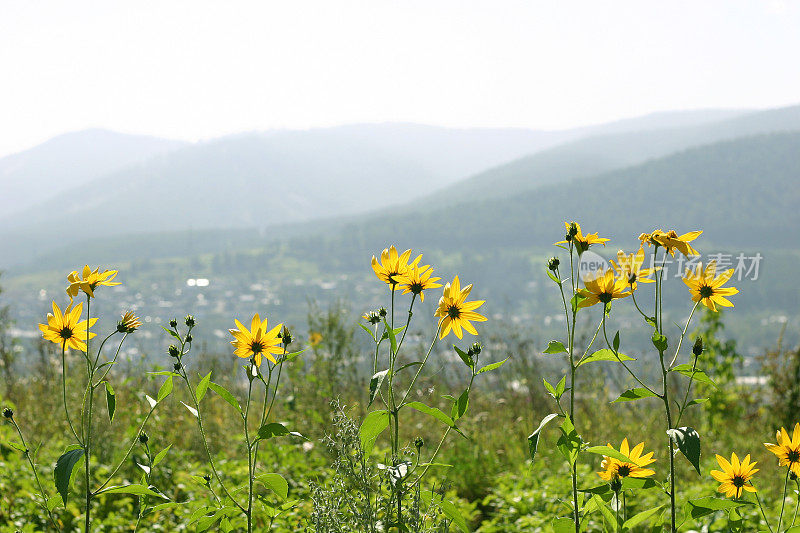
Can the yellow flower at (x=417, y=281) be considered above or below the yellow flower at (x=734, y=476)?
above

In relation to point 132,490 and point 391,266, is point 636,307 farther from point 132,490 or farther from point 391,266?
point 132,490

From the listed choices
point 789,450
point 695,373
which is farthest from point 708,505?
point 789,450

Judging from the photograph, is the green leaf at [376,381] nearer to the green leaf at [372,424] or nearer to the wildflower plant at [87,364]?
the green leaf at [372,424]

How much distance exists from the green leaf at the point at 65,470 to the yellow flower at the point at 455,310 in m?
0.86

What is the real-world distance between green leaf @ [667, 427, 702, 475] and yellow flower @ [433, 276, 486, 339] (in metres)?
0.48

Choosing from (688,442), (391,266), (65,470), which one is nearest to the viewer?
(688,442)

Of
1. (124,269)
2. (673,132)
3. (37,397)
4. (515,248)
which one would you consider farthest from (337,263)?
(673,132)

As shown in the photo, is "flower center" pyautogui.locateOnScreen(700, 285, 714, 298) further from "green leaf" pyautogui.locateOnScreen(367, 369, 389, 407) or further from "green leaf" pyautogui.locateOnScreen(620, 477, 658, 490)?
"green leaf" pyautogui.locateOnScreen(367, 369, 389, 407)

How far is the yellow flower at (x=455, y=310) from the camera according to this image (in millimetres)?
1446

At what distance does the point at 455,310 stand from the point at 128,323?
0.79 m

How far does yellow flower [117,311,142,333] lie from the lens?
140 cm

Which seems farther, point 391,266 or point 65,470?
point 391,266

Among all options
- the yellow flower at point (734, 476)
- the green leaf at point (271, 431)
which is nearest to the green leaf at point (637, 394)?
the yellow flower at point (734, 476)

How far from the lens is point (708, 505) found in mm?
1266
